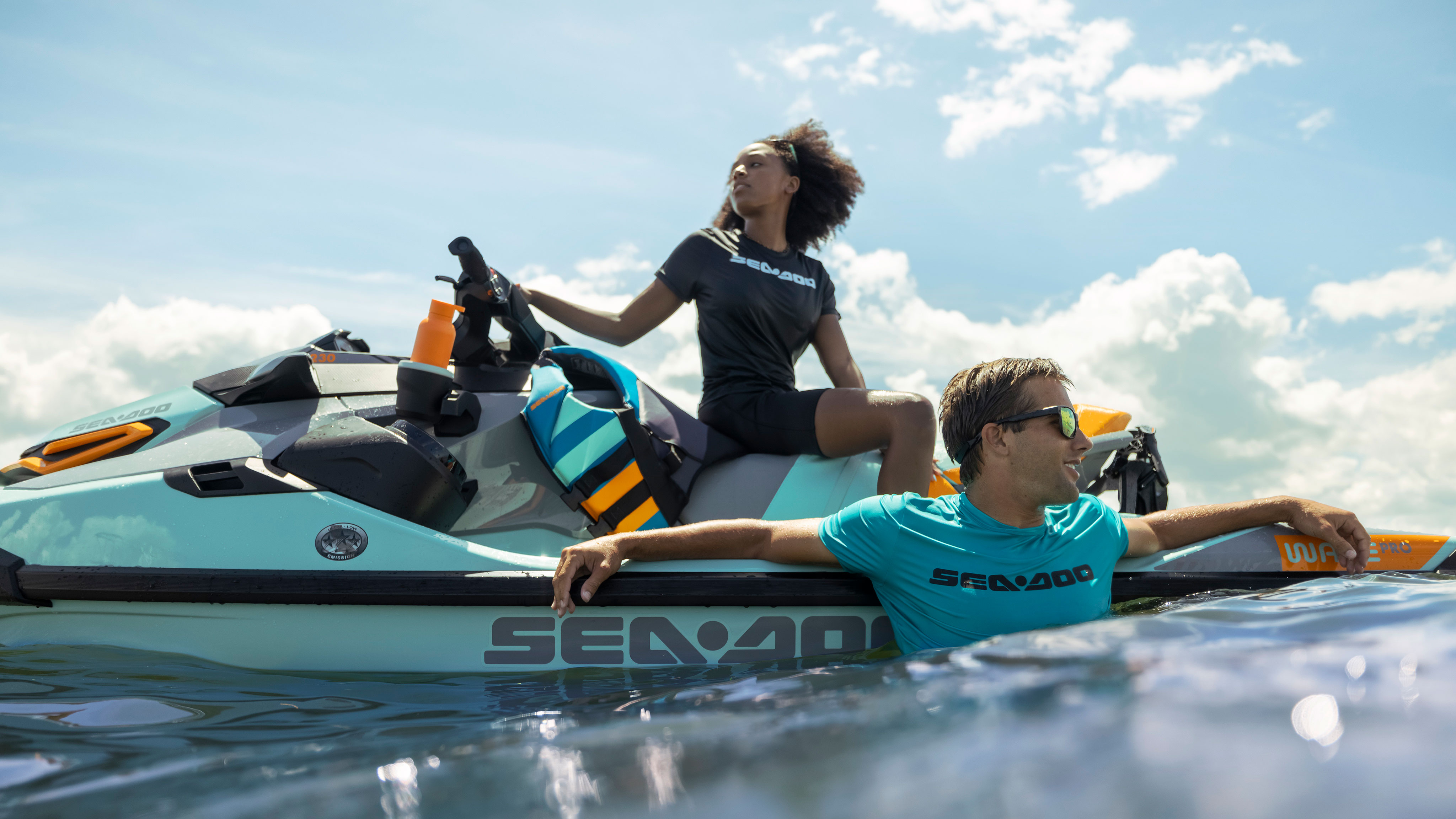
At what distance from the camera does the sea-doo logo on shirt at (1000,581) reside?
1999 mm

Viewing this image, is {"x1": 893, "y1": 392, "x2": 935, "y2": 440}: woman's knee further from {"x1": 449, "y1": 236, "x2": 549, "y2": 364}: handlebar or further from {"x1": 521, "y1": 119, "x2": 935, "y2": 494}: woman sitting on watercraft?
{"x1": 449, "y1": 236, "x2": 549, "y2": 364}: handlebar

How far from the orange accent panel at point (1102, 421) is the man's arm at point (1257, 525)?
1271mm

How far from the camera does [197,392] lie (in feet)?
9.48

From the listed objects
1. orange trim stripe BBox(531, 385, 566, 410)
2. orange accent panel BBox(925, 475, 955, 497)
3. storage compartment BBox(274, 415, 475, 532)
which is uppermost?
orange trim stripe BBox(531, 385, 566, 410)

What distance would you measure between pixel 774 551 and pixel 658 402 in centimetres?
94

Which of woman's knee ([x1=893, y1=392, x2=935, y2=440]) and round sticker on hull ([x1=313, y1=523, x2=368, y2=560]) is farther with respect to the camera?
woman's knee ([x1=893, y1=392, x2=935, y2=440])

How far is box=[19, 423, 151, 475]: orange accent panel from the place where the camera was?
8.63 feet

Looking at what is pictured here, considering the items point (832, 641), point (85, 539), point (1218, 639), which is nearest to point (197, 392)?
point (85, 539)

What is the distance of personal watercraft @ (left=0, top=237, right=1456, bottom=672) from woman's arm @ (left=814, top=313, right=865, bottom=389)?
0.56 meters

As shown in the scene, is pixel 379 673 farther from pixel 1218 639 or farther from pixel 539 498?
pixel 1218 639

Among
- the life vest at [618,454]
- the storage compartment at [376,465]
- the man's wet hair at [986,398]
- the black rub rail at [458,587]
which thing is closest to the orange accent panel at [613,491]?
the life vest at [618,454]

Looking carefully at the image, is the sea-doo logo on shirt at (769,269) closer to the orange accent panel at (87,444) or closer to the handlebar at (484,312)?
the handlebar at (484,312)

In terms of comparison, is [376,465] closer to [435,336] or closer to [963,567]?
[435,336]

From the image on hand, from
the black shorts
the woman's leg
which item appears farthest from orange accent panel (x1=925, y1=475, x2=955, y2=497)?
the black shorts
